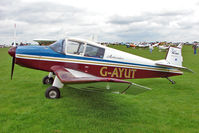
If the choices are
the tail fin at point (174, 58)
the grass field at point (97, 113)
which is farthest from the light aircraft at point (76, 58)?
the tail fin at point (174, 58)

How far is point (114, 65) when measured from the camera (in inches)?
253

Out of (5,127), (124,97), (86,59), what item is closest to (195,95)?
(124,97)

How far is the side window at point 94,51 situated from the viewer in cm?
624

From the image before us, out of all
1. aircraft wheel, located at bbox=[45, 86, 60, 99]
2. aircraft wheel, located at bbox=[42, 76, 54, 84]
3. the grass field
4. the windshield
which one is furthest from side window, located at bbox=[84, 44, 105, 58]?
aircraft wheel, located at bbox=[42, 76, 54, 84]

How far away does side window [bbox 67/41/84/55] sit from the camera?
6270 millimetres

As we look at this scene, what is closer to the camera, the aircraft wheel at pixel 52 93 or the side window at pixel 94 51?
the aircraft wheel at pixel 52 93

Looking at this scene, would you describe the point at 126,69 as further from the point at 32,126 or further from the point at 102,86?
the point at 32,126

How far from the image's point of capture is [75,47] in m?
6.33

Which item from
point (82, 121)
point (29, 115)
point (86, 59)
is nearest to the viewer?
point (82, 121)

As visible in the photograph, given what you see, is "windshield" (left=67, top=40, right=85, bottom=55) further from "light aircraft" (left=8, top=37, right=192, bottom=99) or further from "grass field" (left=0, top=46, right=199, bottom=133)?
"grass field" (left=0, top=46, right=199, bottom=133)

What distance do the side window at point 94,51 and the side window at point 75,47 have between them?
0.78ft

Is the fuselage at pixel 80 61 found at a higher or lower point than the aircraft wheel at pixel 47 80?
higher

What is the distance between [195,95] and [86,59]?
4750 millimetres

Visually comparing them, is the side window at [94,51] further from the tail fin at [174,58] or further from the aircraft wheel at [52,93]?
the tail fin at [174,58]
